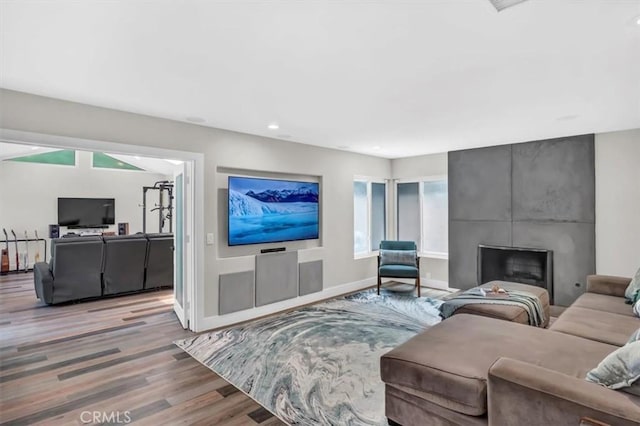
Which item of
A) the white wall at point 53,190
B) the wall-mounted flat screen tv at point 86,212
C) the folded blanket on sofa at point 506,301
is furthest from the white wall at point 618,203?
the wall-mounted flat screen tv at point 86,212

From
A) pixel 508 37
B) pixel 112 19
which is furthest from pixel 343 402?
pixel 112 19

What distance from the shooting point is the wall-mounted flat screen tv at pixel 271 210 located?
4422 mm

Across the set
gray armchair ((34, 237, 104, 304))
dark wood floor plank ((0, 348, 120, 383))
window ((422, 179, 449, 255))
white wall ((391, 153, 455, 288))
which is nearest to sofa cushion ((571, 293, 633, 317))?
white wall ((391, 153, 455, 288))

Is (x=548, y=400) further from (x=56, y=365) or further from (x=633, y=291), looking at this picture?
(x=56, y=365)

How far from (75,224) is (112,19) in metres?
8.58

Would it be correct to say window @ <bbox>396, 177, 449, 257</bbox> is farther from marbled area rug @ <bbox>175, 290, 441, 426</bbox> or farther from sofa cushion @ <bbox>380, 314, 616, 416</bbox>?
sofa cushion @ <bbox>380, 314, 616, 416</bbox>

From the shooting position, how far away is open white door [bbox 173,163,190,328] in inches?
165

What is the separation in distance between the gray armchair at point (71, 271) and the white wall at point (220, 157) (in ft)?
8.46

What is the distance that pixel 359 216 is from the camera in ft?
21.4

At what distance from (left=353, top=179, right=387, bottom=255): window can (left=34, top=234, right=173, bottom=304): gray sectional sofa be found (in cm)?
346

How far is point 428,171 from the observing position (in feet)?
20.8

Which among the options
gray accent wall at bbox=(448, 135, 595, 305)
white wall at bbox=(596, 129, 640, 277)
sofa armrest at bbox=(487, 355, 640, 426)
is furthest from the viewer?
gray accent wall at bbox=(448, 135, 595, 305)

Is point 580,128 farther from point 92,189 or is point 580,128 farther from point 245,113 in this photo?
point 92,189

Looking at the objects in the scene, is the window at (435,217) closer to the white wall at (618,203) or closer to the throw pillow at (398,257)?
the throw pillow at (398,257)
